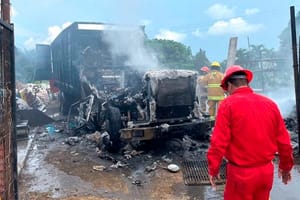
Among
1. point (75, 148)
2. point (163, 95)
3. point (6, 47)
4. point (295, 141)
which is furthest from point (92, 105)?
point (6, 47)

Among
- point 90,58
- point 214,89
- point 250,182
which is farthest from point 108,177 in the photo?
point 90,58

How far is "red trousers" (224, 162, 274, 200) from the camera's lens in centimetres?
286

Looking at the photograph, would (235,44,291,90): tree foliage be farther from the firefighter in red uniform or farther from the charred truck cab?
the firefighter in red uniform

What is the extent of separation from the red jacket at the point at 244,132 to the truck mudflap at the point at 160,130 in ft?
13.7

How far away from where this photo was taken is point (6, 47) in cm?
308

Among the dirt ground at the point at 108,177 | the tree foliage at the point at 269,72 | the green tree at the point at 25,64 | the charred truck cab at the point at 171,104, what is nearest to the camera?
the dirt ground at the point at 108,177

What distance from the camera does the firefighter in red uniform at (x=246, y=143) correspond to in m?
2.86

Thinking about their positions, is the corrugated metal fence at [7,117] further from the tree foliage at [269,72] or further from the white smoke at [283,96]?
the tree foliage at [269,72]

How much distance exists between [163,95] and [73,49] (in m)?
5.70

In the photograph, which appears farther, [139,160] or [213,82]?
[213,82]

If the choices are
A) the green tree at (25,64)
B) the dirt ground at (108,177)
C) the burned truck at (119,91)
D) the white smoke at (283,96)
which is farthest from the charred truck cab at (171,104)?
the green tree at (25,64)

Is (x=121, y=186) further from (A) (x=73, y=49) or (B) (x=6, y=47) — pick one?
(A) (x=73, y=49)

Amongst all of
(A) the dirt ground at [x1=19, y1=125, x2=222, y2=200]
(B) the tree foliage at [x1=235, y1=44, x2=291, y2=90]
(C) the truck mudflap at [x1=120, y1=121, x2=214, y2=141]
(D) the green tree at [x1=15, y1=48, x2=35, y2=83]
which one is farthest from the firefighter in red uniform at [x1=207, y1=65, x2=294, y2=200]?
(D) the green tree at [x1=15, y1=48, x2=35, y2=83]

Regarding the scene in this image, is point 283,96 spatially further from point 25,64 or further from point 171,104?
point 25,64
